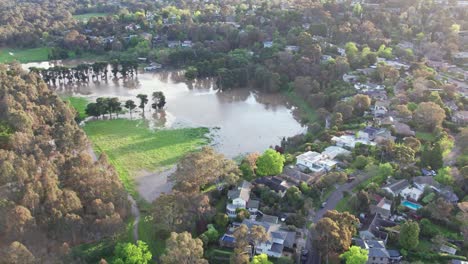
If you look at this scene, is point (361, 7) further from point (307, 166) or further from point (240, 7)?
point (307, 166)

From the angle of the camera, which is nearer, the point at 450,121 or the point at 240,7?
the point at 450,121

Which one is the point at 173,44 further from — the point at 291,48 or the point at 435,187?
the point at 435,187

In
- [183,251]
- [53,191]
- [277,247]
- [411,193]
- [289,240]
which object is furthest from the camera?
[411,193]

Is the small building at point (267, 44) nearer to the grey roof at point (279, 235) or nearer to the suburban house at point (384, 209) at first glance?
the suburban house at point (384, 209)

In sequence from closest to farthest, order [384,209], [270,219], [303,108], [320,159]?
[270,219]
[384,209]
[320,159]
[303,108]

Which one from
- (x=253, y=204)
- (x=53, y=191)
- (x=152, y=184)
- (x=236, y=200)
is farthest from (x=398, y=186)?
(x=53, y=191)

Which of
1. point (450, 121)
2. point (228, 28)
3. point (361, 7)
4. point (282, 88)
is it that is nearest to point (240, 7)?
point (228, 28)
